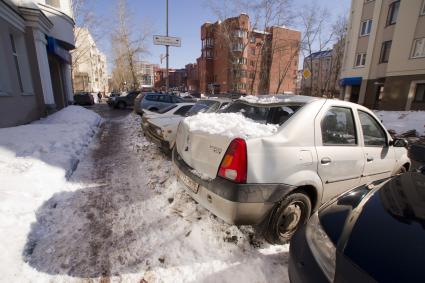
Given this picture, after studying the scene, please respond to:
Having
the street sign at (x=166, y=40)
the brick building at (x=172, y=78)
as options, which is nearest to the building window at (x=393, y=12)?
the street sign at (x=166, y=40)

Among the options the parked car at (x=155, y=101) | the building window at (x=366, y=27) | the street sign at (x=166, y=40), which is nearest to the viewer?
the street sign at (x=166, y=40)

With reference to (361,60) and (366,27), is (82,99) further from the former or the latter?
(366,27)

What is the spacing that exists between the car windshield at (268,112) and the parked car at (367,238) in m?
1.17

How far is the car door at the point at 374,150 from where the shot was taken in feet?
10.5

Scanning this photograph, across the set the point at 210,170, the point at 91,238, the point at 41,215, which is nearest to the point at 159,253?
the point at 91,238

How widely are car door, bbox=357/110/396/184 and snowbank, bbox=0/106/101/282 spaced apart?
4244 millimetres

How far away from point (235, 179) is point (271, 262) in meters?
1.04

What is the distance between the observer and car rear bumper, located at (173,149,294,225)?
2.26 meters

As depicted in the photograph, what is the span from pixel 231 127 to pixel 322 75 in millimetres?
53210

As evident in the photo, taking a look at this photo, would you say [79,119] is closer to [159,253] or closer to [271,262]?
[159,253]

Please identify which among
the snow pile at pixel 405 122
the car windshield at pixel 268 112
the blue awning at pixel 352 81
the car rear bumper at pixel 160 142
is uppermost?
the blue awning at pixel 352 81

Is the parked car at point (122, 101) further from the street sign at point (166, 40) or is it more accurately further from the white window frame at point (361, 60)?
the white window frame at point (361, 60)

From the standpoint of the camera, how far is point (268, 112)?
3055 millimetres

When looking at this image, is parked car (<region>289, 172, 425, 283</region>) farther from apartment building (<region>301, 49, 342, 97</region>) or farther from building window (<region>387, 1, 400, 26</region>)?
apartment building (<region>301, 49, 342, 97</region>)
